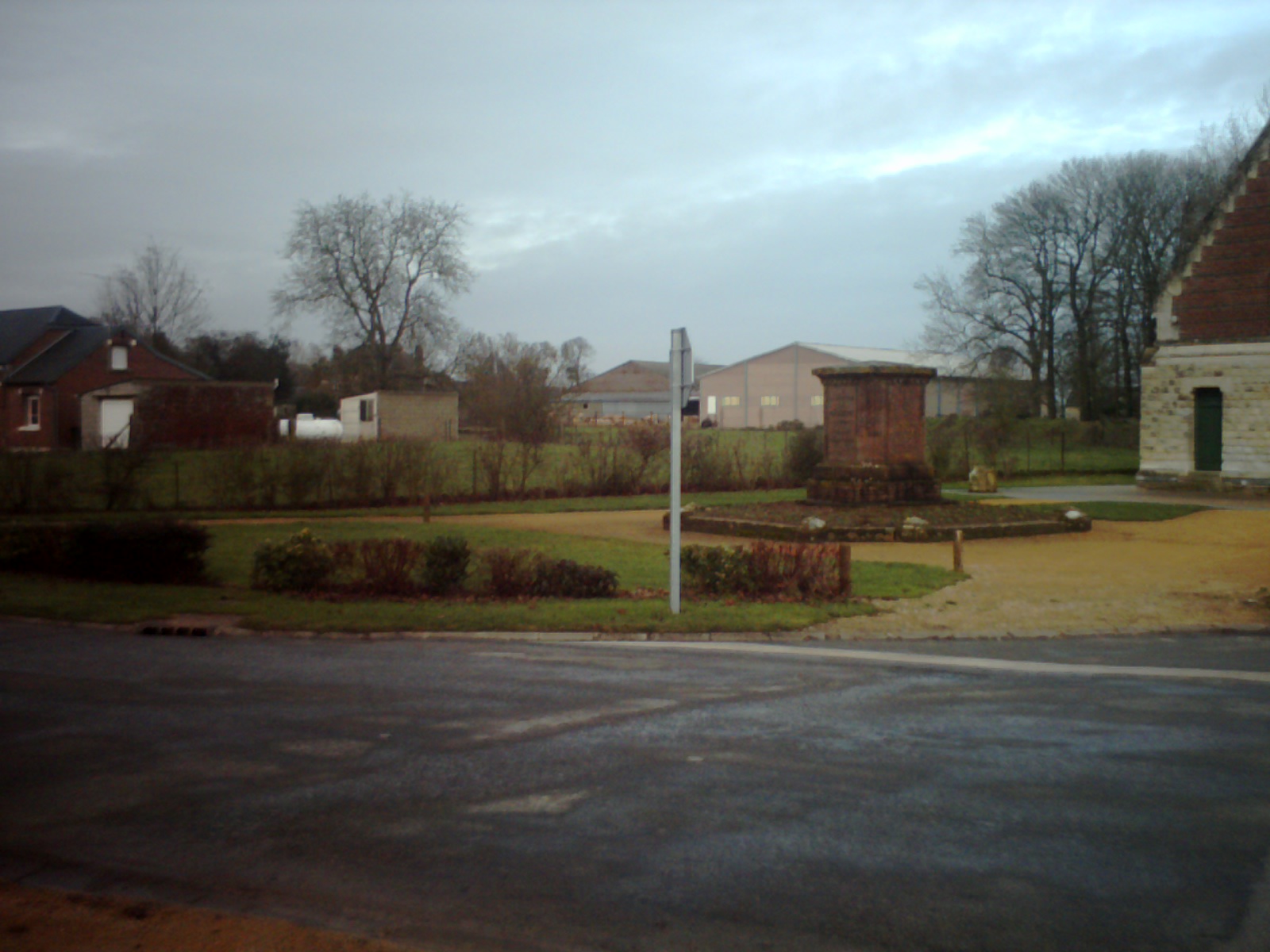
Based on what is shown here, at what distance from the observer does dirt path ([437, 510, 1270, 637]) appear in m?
12.0

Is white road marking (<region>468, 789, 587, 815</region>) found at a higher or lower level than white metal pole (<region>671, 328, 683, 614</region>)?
lower

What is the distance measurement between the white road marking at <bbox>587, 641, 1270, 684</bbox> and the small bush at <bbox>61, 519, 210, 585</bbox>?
7078mm

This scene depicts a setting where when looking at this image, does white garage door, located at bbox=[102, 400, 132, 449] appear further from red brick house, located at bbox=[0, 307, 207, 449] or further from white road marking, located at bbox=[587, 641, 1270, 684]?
white road marking, located at bbox=[587, 641, 1270, 684]

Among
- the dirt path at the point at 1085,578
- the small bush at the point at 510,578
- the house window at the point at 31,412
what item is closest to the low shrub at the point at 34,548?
the small bush at the point at 510,578

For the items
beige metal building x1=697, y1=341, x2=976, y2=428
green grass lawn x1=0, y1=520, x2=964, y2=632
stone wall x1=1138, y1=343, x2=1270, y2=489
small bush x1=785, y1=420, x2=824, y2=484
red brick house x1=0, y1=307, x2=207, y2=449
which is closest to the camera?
green grass lawn x1=0, y1=520, x2=964, y2=632

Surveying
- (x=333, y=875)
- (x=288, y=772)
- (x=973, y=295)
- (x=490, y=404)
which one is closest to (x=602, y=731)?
(x=288, y=772)

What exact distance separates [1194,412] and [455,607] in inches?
1071

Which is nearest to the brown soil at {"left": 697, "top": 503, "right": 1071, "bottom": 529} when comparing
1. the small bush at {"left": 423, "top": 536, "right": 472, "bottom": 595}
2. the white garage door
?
the small bush at {"left": 423, "top": 536, "right": 472, "bottom": 595}

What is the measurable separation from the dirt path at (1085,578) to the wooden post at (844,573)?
0.59 m

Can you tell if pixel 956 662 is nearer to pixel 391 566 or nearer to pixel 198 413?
pixel 391 566

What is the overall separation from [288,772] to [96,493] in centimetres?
2344

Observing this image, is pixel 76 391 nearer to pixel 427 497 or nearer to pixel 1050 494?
pixel 427 497

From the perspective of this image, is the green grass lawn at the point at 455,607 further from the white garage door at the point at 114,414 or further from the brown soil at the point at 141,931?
the white garage door at the point at 114,414

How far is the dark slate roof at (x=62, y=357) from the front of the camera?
49.9m
